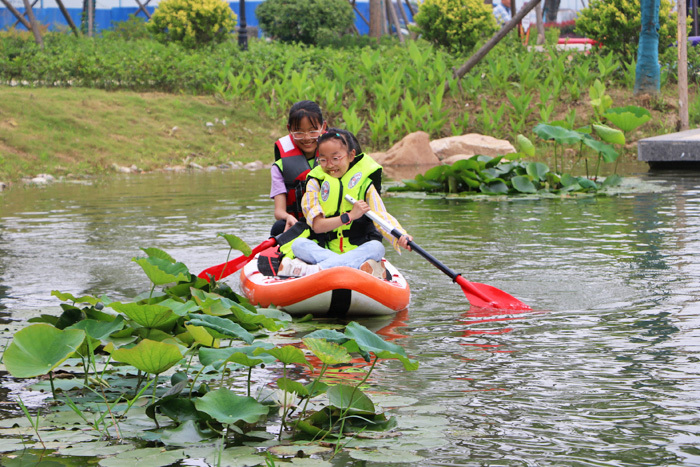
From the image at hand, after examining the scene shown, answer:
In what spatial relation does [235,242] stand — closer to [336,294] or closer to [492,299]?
[336,294]

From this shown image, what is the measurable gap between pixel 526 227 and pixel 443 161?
6908 mm

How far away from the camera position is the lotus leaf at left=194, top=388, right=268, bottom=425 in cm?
284

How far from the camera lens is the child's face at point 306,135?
6.05m

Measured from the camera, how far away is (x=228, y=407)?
2.92m

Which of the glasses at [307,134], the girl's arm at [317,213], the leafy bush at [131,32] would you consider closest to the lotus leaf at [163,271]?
the girl's arm at [317,213]

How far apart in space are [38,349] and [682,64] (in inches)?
560

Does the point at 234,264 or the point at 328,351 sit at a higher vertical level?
the point at 328,351

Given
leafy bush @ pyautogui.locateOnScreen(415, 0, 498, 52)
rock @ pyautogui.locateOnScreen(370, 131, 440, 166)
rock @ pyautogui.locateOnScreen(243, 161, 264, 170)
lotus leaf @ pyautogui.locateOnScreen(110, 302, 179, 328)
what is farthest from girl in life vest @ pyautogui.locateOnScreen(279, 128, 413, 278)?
leafy bush @ pyautogui.locateOnScreen(415, 0, 498, 52)

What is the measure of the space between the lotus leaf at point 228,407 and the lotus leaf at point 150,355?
16 centimetres

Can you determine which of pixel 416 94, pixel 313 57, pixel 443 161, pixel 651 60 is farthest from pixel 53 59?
pixel 651 60

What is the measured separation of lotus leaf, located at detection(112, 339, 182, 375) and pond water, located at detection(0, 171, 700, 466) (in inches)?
24.5

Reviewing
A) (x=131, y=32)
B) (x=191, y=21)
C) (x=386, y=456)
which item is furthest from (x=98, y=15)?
(x=386, y=456)

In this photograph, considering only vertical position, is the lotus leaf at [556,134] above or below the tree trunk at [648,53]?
below

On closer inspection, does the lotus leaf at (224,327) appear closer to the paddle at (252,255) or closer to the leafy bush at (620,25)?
the paddle at (252,255)
